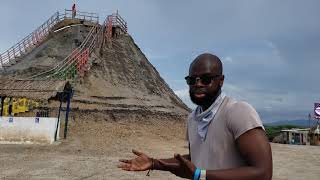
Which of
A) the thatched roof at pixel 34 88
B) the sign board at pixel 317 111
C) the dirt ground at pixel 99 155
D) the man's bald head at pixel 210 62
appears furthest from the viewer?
the sign board at pixel 317 111

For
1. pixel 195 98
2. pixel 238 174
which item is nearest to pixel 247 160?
pixel 238 174

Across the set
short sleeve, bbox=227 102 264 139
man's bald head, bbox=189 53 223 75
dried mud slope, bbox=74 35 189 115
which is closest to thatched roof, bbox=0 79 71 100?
dried mud slope, bbox=74 35 189 115

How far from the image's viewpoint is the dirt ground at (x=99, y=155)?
42.5 ft

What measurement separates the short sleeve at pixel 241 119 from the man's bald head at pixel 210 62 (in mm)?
271

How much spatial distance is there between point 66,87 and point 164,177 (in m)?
12.8

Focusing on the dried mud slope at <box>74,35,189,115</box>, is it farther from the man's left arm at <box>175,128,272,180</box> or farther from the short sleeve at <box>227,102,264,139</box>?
the man's left arm at <box>175,128,272,180</box>

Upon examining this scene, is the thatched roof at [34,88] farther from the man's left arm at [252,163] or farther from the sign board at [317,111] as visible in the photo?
the man's left arm at [252,163]

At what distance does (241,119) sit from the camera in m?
2.50

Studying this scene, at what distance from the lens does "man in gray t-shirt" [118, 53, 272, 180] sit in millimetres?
2420

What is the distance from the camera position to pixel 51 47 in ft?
133

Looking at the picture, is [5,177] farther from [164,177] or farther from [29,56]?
[29,56]

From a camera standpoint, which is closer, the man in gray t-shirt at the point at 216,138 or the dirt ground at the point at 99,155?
the man in gray t-shirt at the point at 216,138

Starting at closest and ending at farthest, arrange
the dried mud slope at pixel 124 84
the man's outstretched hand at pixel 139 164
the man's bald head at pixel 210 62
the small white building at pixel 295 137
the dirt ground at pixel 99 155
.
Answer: the man's outstretched hand at pixel 139 164 → the man's bald head at pixel 210 62 → the dirt ground at pixel 99 155 → the dried mud slope at pixel 124 84 → the small white building at pixel 295 137

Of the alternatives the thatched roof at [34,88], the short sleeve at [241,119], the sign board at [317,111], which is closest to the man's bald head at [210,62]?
the short sleeve at [241,119]
